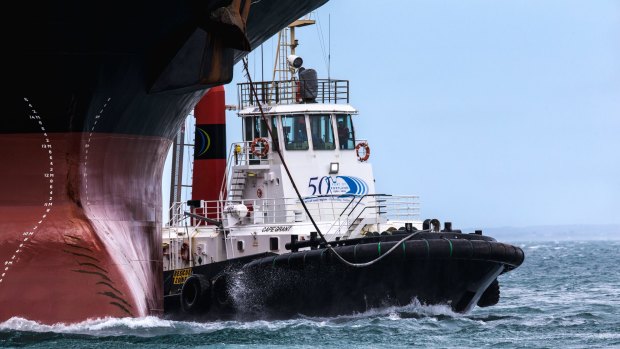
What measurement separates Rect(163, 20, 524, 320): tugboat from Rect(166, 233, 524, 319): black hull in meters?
0.01

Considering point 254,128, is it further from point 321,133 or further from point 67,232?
point 67,232

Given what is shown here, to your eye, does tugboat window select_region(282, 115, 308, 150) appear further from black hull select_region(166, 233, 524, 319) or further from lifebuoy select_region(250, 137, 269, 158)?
black hull select_region(166, 233, 524, 319)

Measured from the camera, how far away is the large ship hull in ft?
50.9

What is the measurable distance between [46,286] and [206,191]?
A: 838 centimetres

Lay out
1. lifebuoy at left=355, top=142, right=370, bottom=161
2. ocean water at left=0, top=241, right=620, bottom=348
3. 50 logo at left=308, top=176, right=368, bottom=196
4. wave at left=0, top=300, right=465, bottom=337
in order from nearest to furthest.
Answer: ocean water at left=0, top=241, right=620, bottom=348, wave at left=0, top=300, right=465, bottom=337, 50 logo at left=308, top=176, right=368, bottom=196, lifebuoy at left=355, top=142, right=370, bottom=161

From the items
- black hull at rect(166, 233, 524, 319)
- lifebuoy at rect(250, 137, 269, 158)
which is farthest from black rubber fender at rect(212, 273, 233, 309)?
lifebuoy at rect(250, 137, 269, 158)

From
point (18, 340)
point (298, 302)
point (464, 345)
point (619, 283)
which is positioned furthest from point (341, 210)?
point (619, 283)

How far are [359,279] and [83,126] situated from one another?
4502 mm

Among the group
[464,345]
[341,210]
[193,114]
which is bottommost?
[464,345]

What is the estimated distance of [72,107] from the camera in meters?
15.9

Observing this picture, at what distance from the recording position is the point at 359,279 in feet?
59.3

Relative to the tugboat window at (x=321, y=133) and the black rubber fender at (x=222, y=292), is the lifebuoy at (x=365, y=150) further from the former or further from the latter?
the black rubber fender at (x=222, y=292)

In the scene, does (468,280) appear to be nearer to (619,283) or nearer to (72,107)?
(72,107)

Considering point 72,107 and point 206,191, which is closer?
point 72,107
